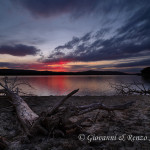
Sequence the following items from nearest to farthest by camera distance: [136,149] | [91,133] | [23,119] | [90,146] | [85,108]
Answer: [136,149], [90,146], [91,133], [23,119], [85,108]

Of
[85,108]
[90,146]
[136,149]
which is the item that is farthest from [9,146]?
[136,149]

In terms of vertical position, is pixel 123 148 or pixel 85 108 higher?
pixel 85 108

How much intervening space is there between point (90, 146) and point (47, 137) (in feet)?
3.78

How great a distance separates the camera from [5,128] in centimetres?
346

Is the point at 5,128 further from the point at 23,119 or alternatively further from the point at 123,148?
the point at 123,148

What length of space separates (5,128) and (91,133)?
2761 millimetres

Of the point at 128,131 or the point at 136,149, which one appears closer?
the point at 136,149

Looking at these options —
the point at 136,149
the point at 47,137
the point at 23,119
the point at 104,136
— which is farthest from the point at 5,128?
the point at 136,149

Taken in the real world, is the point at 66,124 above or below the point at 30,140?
above

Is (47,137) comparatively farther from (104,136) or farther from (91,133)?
(104,136)

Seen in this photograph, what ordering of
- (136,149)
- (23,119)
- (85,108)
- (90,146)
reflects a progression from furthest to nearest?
(85,108) → (23,119) → (90,146) → (136,149)

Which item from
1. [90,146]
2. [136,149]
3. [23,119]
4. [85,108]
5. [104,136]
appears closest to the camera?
[136,149]

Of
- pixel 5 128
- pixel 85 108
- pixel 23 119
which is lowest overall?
pixel 5 128

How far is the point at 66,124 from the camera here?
115 inches
